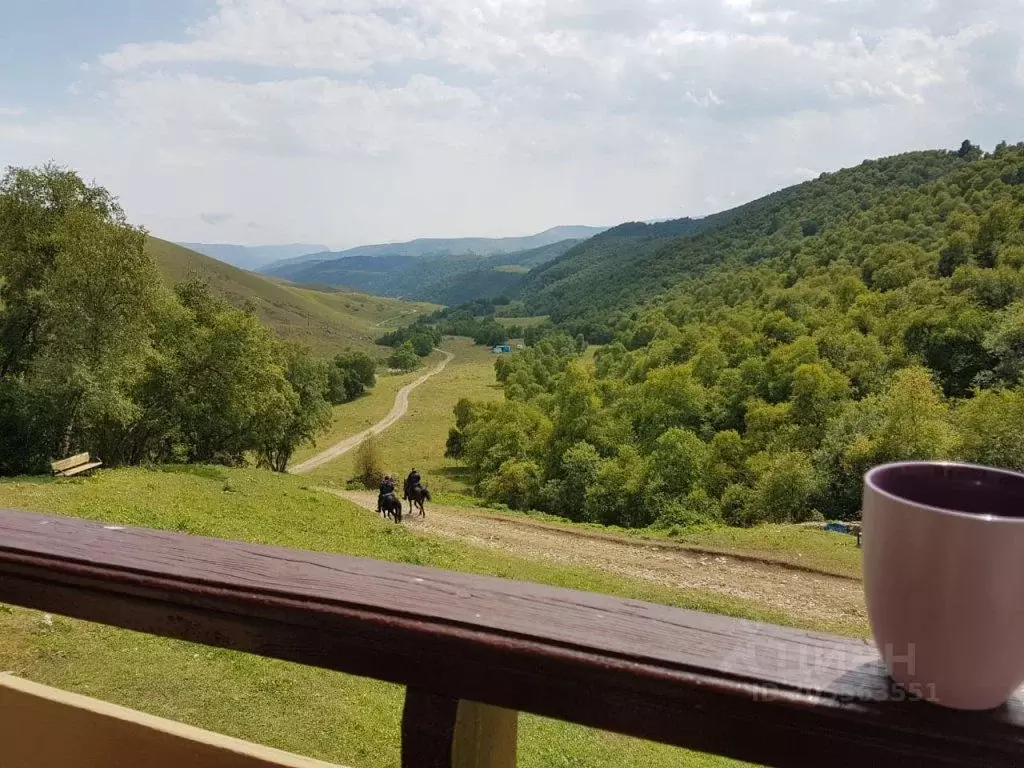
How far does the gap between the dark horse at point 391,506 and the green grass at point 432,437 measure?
11.0 meters

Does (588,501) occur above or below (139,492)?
below

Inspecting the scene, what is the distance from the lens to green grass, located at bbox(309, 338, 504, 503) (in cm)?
4500

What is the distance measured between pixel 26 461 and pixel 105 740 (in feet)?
77.6

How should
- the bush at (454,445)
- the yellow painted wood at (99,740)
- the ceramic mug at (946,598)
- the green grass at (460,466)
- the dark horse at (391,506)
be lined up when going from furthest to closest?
the bush at (454,445) → the dark horse at (391,506) → the green grass at (460,466) → the yellow painted wood at (99,740) → the ceramic mug at (946,598)

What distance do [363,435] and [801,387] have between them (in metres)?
35.7

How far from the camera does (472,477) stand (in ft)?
153

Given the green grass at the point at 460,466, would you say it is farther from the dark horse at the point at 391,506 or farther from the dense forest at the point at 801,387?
the dark horse at the point at 391,506

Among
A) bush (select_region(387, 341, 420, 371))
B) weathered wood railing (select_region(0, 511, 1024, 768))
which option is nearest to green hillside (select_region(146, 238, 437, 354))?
bush (select_region(387, 341, 420, 371))

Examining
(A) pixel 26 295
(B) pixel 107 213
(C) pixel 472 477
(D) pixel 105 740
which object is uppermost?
(B) pixel 107 213

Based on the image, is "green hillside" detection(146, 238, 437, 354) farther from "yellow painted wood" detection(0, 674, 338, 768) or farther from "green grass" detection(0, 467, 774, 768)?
"yellow painted wood" detection(0, 674, 338, 768)

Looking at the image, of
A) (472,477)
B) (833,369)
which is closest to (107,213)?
(472,477)

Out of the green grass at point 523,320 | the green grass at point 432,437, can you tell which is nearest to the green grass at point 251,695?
the green grass at point 432,437

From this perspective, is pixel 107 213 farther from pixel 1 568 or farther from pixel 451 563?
pixel 1 568

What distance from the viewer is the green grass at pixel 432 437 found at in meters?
45.0
